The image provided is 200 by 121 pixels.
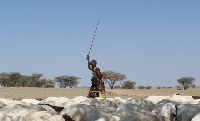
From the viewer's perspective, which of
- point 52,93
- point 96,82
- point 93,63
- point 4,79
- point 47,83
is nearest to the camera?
Answer: point 93,63

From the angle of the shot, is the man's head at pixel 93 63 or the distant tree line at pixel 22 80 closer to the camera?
the man's head at pixel 93 63

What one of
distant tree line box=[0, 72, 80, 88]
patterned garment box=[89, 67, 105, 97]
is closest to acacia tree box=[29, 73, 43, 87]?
distant tree line box=[0, 72, 80, 88]

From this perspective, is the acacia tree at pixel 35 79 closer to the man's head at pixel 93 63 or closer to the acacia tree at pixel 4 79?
the acacia tree at pixel 4 79

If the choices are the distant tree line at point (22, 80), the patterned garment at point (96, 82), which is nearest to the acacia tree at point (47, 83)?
the distant tree line at point (22, 80)

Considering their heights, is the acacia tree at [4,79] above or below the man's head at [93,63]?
above

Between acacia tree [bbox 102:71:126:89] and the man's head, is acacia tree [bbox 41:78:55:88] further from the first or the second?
the man's head

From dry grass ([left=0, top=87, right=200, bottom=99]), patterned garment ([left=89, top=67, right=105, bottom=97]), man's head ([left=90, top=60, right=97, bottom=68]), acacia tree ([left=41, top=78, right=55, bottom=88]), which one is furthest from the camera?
acacia tree ([left=41, top=78, right=55, bottom=88])

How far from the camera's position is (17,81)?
5494cm

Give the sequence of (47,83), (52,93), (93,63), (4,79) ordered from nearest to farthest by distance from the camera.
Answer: (93,63)
(52,93)
(4,79)
(47,83)

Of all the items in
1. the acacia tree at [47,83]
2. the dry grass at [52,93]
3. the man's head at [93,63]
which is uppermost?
the acacia tree at [47,83]

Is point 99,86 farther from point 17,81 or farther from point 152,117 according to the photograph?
point 17,81

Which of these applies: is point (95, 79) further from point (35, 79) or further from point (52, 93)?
point (35, 79)

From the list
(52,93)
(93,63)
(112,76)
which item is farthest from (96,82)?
(112,76)

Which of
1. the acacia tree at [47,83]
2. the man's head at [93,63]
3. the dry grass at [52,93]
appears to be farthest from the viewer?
the acacia tree at [47,83]
